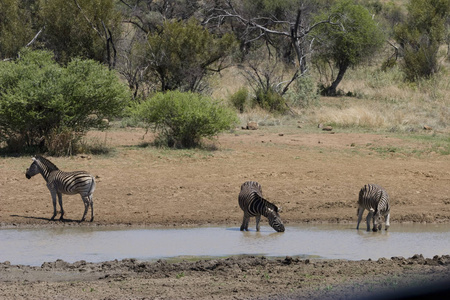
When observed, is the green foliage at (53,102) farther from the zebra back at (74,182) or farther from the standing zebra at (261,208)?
the standing zebra at (261,208)

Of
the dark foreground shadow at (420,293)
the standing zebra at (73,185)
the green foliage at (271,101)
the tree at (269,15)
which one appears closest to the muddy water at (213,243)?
the standing zebra at (73,185)

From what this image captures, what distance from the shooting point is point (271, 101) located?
27375 millimetres

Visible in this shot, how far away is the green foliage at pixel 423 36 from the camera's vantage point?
36.3 metres

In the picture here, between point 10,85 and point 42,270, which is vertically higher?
point 10,85

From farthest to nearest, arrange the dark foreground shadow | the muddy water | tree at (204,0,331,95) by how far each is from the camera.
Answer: tree at (204,0,331,95) → the muddy water → the dark foreground shadow

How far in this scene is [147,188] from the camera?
13.9 m

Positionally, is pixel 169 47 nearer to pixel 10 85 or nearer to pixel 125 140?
pixel 125 140

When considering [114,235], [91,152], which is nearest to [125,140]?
[91,152]

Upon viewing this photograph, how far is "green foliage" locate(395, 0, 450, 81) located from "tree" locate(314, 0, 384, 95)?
2198mm

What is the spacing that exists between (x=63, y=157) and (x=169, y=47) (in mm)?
10873

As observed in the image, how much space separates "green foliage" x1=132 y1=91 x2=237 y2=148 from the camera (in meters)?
18.0

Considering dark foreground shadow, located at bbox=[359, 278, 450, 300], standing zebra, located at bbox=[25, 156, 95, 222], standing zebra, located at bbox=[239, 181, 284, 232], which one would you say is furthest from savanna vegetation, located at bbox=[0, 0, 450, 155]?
dark foreground shadow, located at bbox=[359, 278, 450, 300]

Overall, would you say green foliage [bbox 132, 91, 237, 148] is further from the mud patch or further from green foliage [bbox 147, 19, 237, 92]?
the mud patch

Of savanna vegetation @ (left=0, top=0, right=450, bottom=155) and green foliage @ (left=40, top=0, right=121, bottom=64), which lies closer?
savanna vegetation @ (left=0, top=0, right=450, bottom=155)
